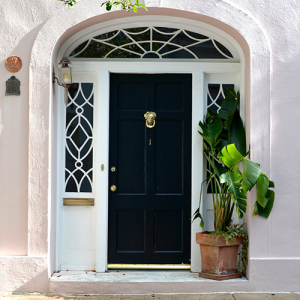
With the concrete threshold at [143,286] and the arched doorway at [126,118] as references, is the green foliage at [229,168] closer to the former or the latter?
the arched doorway at [126,118]

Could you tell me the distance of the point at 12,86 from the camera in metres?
4.28

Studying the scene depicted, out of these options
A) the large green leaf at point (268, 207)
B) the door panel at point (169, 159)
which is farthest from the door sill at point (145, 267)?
the large green leaf at point (268, 207)

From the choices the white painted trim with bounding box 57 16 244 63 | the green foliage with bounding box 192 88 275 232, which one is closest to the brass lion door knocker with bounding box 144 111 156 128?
the green foliage with bounding box 192 88 275 232

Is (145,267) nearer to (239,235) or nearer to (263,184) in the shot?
(239,235)

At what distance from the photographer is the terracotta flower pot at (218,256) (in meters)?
4.21

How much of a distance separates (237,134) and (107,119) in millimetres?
1567

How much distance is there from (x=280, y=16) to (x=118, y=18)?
6.17 feet

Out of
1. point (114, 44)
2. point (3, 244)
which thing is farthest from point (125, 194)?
point (114, 44)

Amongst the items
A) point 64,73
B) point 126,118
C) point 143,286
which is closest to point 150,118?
point 126,118

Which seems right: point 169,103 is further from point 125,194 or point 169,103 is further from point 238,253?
point 238,253

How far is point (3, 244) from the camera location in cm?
428

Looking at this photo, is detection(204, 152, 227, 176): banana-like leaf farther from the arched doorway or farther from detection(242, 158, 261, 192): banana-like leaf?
Answer: detection(242, 158, 261, 192): banana-like leaf

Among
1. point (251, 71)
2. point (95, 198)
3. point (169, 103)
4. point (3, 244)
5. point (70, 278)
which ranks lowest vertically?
point (70, 278)

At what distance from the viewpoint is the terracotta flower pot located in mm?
4211
